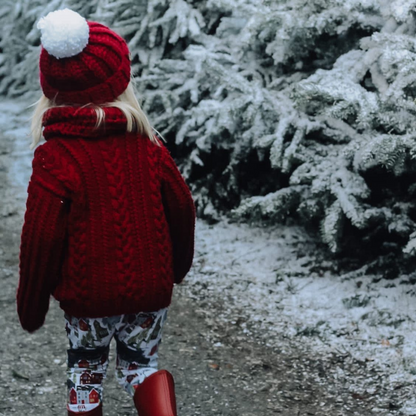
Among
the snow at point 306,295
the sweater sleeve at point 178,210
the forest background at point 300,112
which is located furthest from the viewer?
the forest background at point 300,112

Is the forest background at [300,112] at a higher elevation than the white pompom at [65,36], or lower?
lower

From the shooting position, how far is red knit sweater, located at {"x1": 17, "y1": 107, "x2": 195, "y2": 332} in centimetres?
217

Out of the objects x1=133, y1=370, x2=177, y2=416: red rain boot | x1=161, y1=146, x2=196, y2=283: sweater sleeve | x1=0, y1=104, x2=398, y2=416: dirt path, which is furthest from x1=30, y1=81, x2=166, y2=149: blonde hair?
x1=0, y1=104, x2=398, y2=416: dirt path

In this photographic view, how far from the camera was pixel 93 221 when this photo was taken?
2.20 m

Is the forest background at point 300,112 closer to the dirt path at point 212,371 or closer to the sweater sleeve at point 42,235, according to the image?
the dirt path at point 212,371

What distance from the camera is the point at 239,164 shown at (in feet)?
17.5

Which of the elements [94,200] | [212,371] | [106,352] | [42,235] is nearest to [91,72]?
[94,200]

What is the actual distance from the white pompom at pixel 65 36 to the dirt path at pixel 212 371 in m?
1.72

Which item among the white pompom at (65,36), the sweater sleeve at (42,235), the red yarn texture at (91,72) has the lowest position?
the sweater sleeve at (42,235)

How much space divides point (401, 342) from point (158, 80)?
3115 millimetres

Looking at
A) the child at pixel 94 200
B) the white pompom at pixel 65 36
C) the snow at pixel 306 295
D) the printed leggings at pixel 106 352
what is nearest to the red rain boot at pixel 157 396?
the child at pixel 94 200

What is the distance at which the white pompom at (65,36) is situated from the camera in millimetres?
2102

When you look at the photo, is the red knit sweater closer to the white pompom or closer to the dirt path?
the white pompom

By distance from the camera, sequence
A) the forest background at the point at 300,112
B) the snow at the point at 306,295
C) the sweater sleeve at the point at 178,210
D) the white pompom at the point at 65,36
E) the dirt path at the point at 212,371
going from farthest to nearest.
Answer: the forest background at the point at 300,112 < the snow at the point at 306,295 < the dirt path at the point at 212,371 < the sweater sleeve at the point at 178,210 < the white pompom at the point at 65,36
